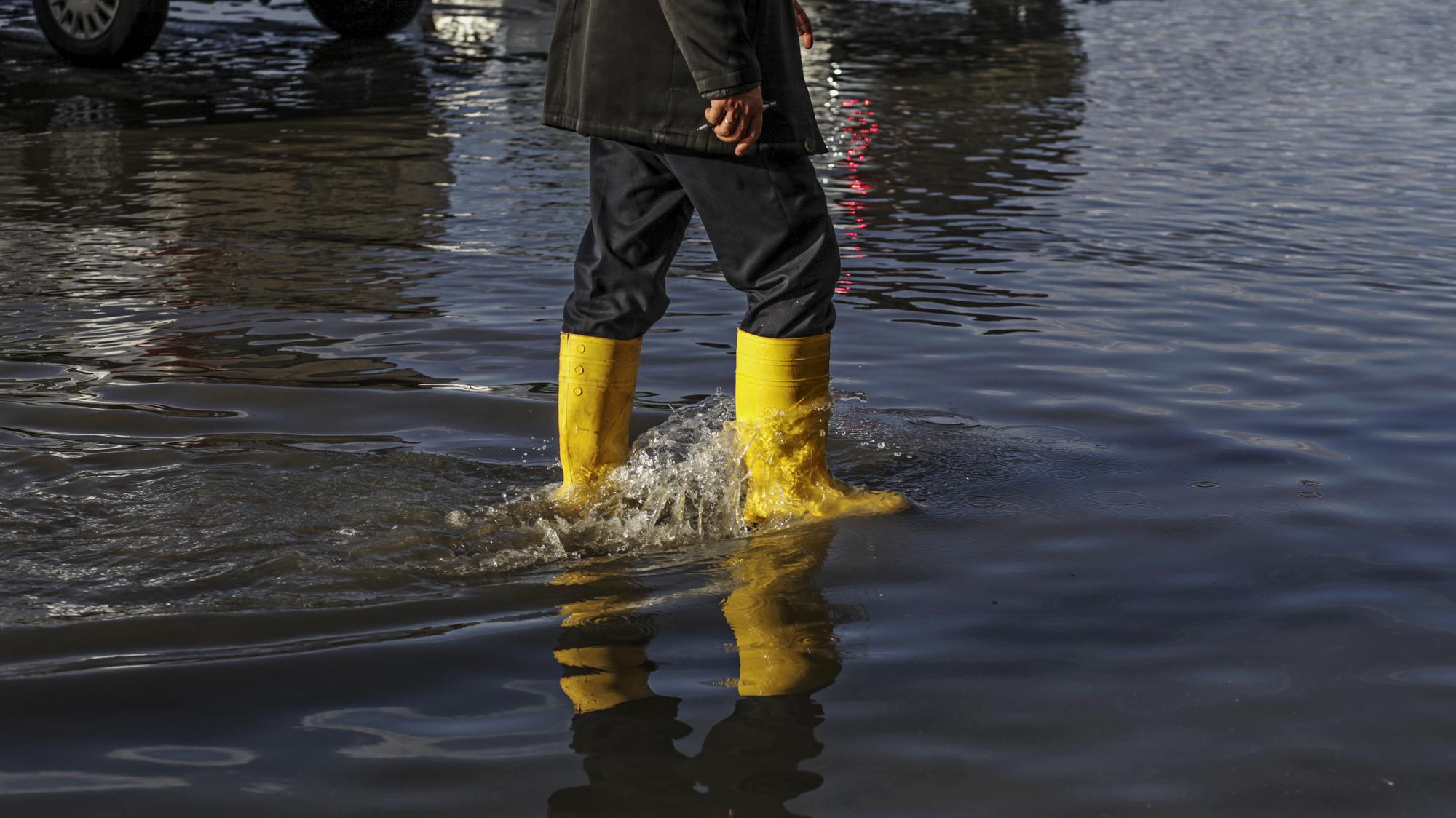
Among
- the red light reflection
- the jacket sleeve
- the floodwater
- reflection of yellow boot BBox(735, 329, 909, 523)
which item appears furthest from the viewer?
the red light reflection

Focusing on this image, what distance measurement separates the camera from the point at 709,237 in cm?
325

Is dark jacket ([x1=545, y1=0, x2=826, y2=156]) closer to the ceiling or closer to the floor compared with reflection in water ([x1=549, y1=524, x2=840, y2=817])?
closer to the ceiling

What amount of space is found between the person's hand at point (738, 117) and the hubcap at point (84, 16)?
8.70 m

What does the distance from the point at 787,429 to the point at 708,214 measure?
A: 499 mm

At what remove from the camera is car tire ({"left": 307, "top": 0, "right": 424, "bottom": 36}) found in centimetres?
1289

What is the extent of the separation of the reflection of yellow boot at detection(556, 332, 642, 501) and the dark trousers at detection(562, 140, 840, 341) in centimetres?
4

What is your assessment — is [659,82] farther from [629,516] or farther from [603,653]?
[603,653]

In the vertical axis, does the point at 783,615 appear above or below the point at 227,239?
below

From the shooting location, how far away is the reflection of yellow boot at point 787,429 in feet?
11.0

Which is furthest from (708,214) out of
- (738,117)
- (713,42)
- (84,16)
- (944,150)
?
(84,16)

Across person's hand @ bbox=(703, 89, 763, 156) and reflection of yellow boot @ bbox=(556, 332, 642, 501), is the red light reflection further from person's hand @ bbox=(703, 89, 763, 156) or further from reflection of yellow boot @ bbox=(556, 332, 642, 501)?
person's hand @ bbox=(703, 89, 763, 156)

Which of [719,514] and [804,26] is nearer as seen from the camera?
[719,514]

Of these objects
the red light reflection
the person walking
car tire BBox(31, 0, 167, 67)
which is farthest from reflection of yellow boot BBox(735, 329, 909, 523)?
car tire BBox(31, 0, 167, 67)

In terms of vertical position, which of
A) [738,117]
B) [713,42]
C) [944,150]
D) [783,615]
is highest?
[713,42]
